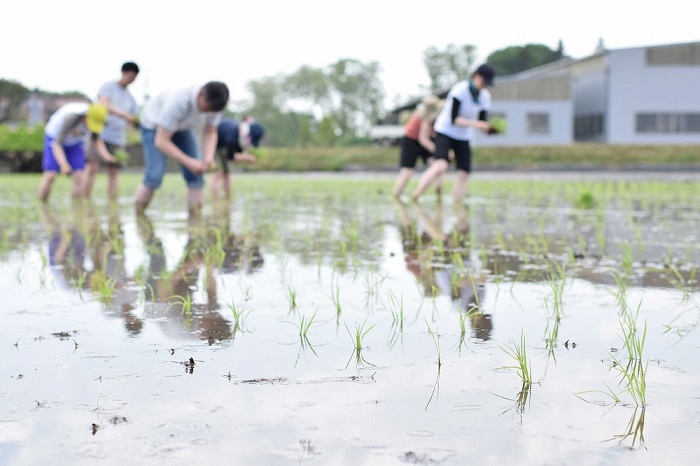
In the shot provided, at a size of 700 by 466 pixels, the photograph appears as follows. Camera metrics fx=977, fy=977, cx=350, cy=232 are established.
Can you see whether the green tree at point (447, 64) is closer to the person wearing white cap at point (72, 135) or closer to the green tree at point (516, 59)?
the green tree at point (516, 59)

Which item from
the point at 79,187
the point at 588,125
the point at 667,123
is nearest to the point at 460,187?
the point at 79,187

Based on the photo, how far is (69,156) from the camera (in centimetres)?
1290

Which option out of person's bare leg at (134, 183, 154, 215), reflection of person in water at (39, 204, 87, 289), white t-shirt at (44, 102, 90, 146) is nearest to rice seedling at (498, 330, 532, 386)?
reflection of person in water at (39, 204, 87, 289)

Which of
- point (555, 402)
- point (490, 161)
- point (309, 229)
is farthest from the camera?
point (490, 161)

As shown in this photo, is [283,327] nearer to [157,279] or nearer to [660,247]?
[157,279]

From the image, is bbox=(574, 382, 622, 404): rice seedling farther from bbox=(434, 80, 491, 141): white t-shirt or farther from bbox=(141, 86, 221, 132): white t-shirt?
bbox=(434, 80, 491, 141): white t-shirt

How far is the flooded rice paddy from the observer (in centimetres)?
223

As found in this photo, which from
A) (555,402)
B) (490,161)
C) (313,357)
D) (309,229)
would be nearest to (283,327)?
(313,357)

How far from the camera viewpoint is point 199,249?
6742 millimetres

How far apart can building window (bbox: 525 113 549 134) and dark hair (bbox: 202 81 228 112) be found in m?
40.5

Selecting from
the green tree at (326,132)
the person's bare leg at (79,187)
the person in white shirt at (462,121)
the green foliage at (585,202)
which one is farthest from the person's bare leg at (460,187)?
the green tree at (326,132)

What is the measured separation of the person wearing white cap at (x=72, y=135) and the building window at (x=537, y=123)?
3664 cm

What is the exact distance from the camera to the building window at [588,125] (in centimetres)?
4706

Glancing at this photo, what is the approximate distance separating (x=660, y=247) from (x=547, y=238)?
1065 millimetres
